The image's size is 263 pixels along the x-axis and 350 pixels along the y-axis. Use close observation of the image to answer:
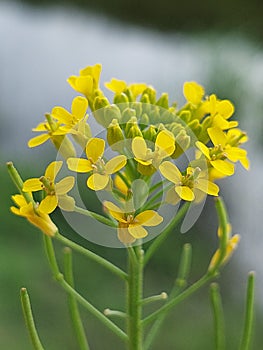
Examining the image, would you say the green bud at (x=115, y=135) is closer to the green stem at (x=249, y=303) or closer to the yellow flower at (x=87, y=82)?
the yellow flower at (x=87, y=82)

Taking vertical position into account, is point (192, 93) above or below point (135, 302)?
above

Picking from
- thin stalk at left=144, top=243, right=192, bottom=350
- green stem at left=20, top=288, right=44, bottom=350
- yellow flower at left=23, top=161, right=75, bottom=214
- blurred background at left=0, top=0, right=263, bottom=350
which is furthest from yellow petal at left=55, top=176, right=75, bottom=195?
blurred background at left=0, top=0, right=263, bottom=350

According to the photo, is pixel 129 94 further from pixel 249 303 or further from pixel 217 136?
pixel 249 303

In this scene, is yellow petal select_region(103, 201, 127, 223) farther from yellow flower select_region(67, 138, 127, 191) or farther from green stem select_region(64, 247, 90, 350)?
green stem select_region(64, 247, 90, 350)

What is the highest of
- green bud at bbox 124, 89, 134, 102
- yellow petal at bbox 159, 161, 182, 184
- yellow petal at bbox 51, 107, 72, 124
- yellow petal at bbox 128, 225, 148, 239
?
green bud at bbox 124, 89, 134, 102

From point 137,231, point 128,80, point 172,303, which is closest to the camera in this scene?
point 137,231

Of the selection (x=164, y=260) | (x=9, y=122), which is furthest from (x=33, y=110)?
(x=164, y=260)

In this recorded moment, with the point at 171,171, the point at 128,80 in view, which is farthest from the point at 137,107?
the point at 128,80
